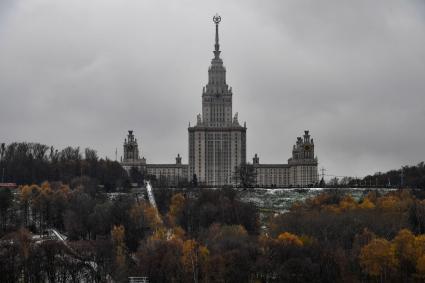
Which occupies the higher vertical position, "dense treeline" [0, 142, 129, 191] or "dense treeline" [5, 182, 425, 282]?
"dense treeline" [0, 142, 129, 191]

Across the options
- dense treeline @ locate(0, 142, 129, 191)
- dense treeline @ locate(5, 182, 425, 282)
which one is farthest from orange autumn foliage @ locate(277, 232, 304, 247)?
dense treeline @ locate(0, 142, 129, 191)

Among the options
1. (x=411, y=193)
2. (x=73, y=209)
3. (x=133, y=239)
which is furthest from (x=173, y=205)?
(x=411, y=193)

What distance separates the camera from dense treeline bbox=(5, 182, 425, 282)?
94812 mm

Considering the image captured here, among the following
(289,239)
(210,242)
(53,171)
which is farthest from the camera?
(53,171)

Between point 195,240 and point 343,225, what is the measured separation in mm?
15995

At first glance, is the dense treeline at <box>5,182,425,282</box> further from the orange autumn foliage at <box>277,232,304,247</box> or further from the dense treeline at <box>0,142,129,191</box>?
the dense treeline at <box>0,142,129,191</box>

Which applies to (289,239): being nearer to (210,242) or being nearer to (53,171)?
(210,242)

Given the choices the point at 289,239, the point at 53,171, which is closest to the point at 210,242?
the point at 289,239

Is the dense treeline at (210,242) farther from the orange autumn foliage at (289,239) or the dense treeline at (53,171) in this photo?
the dense treeline at (53,171)

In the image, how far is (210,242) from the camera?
345ft

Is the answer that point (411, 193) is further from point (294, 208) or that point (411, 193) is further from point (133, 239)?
point (133, 239)

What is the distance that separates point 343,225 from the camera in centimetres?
11419

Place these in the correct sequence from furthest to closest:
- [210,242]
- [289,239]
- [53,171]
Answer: [53,171] < [210,242] < [289,239]

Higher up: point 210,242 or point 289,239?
point 289,239
